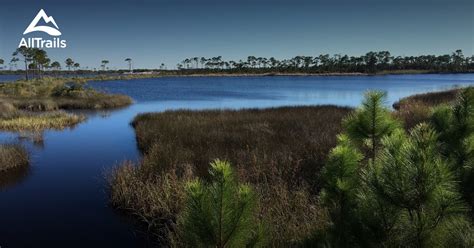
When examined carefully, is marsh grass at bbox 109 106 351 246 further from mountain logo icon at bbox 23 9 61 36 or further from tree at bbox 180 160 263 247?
→ mountain logo icon at bbox 23 9 61 36

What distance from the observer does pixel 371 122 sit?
421cm

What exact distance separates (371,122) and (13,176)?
43.4 ft

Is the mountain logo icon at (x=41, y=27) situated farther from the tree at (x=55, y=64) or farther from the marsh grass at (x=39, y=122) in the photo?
the tree at (x=55, y=64)

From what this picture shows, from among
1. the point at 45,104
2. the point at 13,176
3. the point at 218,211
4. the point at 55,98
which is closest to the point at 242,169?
the point at 218,211

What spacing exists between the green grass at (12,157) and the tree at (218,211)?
1394 centimetres

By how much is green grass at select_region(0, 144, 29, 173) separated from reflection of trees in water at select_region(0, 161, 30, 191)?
151 mm

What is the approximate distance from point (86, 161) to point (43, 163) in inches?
63.1

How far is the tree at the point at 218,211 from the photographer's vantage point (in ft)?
7.66

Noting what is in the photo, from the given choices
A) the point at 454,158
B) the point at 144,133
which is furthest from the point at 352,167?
the point at 144,133

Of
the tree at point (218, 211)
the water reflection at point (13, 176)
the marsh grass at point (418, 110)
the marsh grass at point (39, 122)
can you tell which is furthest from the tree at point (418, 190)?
the marsh grass at point (39, 122)

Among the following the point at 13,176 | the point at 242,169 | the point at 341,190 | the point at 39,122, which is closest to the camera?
the point at 341,190

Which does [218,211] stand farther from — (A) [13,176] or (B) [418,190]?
(A) [13,176]

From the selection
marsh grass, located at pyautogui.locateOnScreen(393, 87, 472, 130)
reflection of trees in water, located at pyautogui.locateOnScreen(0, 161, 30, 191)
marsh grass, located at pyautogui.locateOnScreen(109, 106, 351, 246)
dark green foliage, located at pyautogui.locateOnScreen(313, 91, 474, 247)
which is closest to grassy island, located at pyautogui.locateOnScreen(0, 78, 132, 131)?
marsh grass, located at pyautogui.locateOnScreen(109, 106, 351, 246)

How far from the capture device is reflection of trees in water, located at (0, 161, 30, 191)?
504 inches
